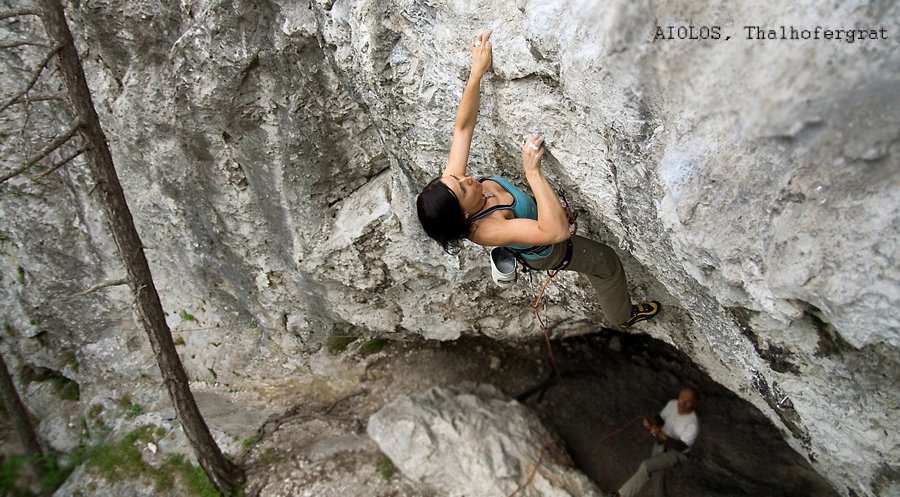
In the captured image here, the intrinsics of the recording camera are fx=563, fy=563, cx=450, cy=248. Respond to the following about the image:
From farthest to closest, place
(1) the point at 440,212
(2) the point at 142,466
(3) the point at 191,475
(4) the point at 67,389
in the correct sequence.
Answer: (4) the point at 67,389 → (2) the point at 142,466 → (3) the point at 191,475 → (1) the point at 440,212

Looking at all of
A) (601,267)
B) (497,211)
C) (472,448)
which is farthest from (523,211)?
(472,448)

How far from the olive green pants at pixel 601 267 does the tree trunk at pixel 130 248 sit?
3692 mm

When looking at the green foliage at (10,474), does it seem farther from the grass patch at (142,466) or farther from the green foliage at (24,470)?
the grass patch at (142,466)

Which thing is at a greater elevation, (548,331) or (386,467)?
(548,331)

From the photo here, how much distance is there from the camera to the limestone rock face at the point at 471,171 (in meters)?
2.55

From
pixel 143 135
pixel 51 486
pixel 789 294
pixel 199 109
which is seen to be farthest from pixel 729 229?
pixel 51 486

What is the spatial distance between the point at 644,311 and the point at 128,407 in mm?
6994

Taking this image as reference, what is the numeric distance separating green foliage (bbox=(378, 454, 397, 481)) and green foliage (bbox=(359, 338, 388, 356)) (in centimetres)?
151

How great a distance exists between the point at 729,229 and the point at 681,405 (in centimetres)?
380

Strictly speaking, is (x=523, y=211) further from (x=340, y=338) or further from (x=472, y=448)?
(x=340, y=338)

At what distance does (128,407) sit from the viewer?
25.6 ft

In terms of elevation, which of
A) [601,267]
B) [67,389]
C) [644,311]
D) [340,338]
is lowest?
[67,389]

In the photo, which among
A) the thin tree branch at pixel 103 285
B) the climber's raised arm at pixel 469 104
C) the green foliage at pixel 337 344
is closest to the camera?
the climber's raised arm at pixel 469 104

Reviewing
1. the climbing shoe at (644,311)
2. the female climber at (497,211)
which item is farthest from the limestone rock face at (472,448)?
the female climber at (497,211)
